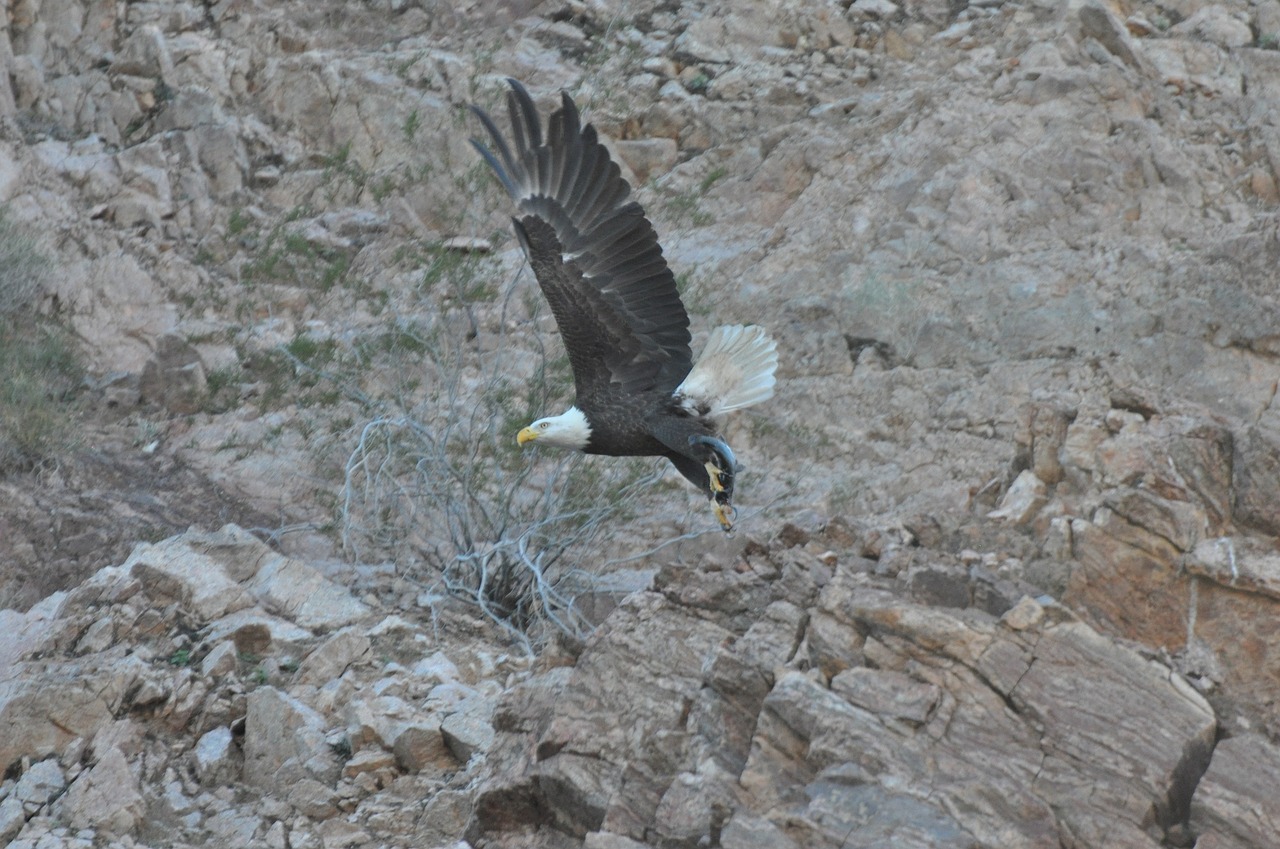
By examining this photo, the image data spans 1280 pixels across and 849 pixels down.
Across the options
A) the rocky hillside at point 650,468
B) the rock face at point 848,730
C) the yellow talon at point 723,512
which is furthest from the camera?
the yellow talon at point 723,512

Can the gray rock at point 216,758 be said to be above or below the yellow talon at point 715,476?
below

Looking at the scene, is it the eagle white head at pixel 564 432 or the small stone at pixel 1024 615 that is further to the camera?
the eagle white head at pixel 564 432

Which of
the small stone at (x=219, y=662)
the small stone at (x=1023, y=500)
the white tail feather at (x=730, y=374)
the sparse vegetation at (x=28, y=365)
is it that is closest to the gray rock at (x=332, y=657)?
the small stone at (x=219, y=662)

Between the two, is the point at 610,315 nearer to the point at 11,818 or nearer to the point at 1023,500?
the point at 1023,500

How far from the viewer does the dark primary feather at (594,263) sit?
656 cm

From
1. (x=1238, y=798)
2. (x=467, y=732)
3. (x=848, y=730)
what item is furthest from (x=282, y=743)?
(x=1238, y=798)

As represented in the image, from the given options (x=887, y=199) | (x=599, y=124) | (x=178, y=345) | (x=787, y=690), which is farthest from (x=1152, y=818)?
(x=599, y=124)

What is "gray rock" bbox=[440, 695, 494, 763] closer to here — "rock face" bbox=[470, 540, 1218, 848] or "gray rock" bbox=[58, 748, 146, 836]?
"rock face" bbox=[470, 540, 1218, 848]

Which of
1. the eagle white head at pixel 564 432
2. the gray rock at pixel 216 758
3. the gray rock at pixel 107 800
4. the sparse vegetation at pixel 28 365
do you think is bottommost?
the sparse vegetation at pixel 28 365

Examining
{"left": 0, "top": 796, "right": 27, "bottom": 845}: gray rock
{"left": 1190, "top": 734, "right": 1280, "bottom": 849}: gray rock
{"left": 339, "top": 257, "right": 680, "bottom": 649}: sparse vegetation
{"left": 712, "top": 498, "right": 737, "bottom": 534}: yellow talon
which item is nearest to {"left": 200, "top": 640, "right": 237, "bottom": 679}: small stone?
{"left": 0, "top": 796, "right": 27, "bottom": 845}: gray rock

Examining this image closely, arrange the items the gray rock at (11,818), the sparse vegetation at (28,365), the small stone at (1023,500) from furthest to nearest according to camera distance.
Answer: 1. the sparse vegetation at (28,365)
2. the small stone at (1023,500)
3. the gray rock at (11,818)

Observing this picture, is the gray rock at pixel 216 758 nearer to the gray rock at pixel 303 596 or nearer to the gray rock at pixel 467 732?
the gray rock at pixel 467 732

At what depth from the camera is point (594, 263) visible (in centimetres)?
661

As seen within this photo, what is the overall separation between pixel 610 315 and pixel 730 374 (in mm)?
627
